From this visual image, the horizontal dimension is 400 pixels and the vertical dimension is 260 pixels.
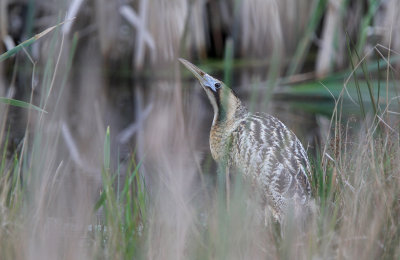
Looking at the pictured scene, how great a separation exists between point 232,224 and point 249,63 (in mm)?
3968

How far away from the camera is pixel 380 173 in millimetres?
1856

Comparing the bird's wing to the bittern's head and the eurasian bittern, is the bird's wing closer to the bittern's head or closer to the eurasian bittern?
the eurasian bittern

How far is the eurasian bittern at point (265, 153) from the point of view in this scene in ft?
7.06

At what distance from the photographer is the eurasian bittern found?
2152 millimetres

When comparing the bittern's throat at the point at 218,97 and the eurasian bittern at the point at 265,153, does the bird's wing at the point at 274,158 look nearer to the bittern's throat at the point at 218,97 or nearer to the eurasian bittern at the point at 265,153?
the eurasian bittern at the point at 265,153

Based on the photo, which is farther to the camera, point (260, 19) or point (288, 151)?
point (260, 19)

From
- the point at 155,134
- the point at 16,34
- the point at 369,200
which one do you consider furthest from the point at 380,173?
the point at 16,34

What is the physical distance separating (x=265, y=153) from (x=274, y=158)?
0.15 feet

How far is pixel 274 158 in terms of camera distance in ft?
7.43

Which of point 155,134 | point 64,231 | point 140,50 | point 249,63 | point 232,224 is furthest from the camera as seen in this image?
point 249,63

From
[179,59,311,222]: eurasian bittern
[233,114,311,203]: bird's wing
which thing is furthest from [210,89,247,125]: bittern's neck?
[233,114,311,203]: bird's wing

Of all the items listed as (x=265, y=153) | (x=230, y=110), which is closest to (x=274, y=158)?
(x=265, y=153)

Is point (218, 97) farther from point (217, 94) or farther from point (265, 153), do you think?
point (265, 153)

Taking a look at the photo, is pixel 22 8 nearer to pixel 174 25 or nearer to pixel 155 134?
pixel 174 25
